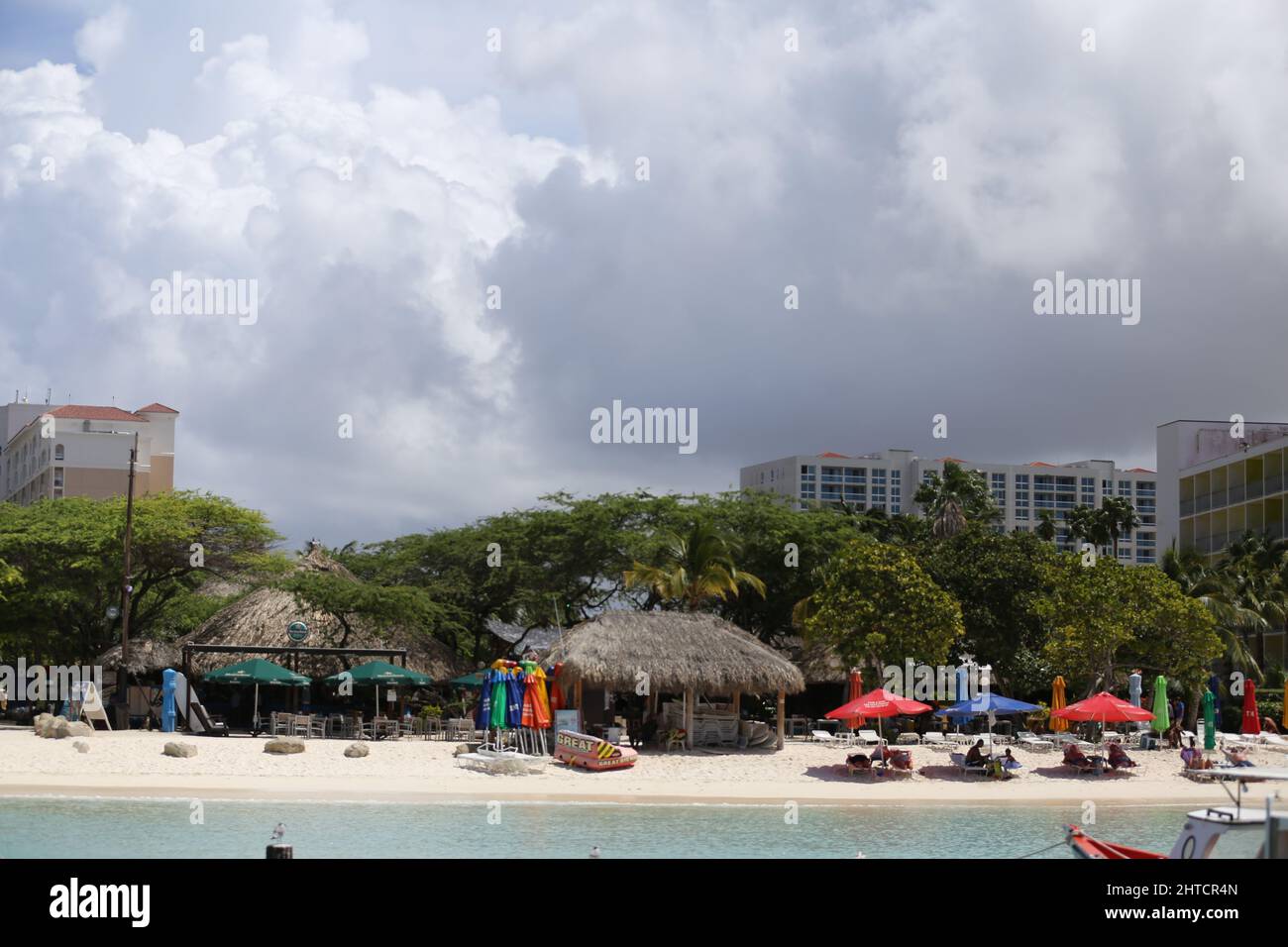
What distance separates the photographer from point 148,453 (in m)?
94.1

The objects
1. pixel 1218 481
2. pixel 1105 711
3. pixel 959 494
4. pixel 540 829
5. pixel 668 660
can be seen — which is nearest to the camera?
pixel 540 829

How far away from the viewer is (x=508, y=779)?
982 inches

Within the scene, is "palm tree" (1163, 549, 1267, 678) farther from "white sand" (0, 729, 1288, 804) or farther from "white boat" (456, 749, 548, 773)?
"white boat" (456, 749, 548, 773)

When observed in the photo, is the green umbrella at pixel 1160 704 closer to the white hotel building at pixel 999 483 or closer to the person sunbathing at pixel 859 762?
the person sunbathing at pixel 859 762

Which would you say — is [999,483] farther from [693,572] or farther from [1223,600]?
[693,572]

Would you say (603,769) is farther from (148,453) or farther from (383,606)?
(148,453)

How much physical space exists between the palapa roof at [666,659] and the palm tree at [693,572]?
21.5 feet

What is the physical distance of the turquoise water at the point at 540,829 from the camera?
17.2m

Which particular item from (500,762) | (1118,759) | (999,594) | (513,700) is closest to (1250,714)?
(999,594)

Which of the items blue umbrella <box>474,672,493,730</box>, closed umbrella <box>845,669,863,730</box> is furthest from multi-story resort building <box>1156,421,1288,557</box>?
blue umbrella <box>474,672,493,730</box>

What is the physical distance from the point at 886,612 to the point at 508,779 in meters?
Answer: 10.8

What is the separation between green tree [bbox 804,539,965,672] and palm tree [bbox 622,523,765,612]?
5.39 metres

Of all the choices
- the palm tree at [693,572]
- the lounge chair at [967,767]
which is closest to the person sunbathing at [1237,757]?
the lounge chair at [967,767]
